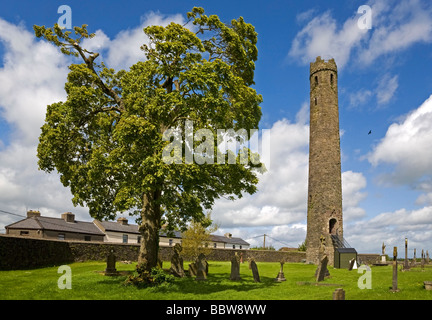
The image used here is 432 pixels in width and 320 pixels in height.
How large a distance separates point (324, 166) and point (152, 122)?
94.2 ft

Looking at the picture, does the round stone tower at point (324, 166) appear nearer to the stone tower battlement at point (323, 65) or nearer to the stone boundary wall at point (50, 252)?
the stone tower battlement at point (323, 65)

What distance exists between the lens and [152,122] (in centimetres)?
1602

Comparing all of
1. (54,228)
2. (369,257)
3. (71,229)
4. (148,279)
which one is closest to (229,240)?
(369,257)

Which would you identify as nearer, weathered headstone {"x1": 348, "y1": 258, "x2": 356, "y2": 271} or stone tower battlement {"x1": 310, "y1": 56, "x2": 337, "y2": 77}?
weathered headstone {"x1": 348, "y1": 258, "x2": 356, "y2": 271}

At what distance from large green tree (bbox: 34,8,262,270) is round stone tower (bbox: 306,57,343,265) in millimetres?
21960

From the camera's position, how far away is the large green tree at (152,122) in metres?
15.6

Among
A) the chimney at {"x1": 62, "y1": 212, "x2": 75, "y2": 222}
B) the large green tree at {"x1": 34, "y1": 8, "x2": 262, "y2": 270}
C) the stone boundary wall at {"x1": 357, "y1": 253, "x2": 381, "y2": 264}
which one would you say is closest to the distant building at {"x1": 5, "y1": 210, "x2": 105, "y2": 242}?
the chimney at {"x1": 62, "y1": 212, "x2": 75, "y2": 222}

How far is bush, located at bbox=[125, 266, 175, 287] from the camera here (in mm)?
16234

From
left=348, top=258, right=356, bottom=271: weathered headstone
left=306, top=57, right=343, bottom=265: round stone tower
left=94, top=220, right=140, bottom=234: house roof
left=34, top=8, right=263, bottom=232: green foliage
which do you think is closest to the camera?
left=34, top=8, right=263, bottom=232: green foliage

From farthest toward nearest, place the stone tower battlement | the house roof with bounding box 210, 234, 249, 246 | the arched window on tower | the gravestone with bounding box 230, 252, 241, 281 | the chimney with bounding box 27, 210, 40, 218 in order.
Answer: the house roof with bounding box 210, 234, 249, 246, the chimney with bounding box 27, 210, 40, 218, the stone tower battlement, the arched window on tower, the gravestone with bounding box 230, 252, 241, 281

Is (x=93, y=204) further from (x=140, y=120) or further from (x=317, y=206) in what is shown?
(x=317, y=206)

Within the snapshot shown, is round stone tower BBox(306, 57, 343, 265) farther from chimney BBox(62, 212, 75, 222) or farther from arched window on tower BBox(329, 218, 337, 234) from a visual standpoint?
chimney BBox(62, 212, 75, 222)

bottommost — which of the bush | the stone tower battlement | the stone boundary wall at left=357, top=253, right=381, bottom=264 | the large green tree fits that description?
the stone boundary wall at left=357, top=253, right=381, bottom=264
